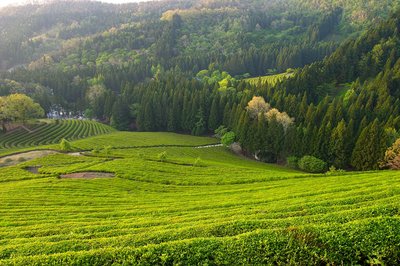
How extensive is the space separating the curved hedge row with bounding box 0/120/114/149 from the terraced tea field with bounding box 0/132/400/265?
137ft

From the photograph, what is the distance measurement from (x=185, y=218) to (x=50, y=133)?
303 ft

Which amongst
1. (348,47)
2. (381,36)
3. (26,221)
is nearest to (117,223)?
(26,221)

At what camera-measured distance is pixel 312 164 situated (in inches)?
2758

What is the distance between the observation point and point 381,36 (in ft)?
409

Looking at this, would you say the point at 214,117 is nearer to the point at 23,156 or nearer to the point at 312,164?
the point at 312,164

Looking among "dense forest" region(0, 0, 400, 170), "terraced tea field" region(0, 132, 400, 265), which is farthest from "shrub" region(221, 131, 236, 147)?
"terraced tea field" region(0, 132, 400, 265)

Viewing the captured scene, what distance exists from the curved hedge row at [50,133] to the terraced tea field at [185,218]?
41887mm

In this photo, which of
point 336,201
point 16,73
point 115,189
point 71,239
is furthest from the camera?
point 16,73

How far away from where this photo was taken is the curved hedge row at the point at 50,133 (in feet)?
307

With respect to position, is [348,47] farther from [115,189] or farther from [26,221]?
[26,221]

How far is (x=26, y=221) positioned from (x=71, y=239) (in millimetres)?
11831

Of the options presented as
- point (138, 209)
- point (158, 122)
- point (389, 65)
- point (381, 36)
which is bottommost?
point (158, 122)

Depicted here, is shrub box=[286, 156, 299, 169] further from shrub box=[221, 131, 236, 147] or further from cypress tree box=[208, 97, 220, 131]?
cypress tree box=[208, 97, 220, 131]

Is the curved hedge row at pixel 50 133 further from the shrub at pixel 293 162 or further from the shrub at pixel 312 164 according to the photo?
the shrub at pixel 312 164
